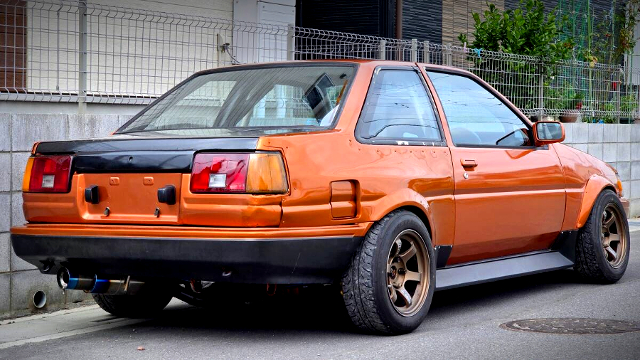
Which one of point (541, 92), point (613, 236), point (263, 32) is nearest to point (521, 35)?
point (541, 92)

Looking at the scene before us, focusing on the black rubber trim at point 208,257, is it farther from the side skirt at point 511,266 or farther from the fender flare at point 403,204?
the side skirt at point 511,266

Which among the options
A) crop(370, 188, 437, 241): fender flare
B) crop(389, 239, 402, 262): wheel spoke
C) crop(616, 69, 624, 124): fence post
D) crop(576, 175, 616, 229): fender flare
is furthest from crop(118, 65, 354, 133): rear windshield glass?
crop(616, 69, 624, 124): fence post

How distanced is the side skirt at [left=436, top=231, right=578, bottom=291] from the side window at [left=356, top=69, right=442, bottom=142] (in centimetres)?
85

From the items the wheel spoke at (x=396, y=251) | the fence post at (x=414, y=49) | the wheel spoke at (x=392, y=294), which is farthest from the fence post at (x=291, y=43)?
the wheel spoke at (x=392, y=294)

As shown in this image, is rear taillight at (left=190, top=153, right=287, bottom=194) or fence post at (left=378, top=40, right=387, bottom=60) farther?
fence post at (left=378, top=40, right=387, bottom=60)

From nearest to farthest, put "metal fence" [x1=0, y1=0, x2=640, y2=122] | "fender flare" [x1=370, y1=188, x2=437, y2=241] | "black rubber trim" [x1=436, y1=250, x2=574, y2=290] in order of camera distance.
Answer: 1. "fender flare" [x1=370, y1=188, x2=437, y2=241]
2. "black rubber trim" [x1=436, y1=250, x2=574, y2=290]
3. "metal fence" [x1=0, y1=0, x2=640, y2=122]

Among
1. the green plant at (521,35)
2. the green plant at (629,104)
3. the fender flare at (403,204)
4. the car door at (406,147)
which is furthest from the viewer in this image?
the green plant at (629,104)

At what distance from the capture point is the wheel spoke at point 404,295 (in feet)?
19.2

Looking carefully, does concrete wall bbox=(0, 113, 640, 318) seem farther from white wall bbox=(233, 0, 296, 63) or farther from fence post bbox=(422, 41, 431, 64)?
fence post bbox=(422, 41, 431, 64)

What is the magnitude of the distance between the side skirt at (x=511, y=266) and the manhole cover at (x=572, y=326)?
16.3 inches

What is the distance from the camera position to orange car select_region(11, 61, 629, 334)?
206 inches

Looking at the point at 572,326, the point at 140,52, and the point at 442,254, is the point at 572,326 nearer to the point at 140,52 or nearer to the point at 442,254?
the point at 442,254

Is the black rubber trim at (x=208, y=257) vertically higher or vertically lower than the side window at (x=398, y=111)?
lower

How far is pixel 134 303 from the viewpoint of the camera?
6.61 m
